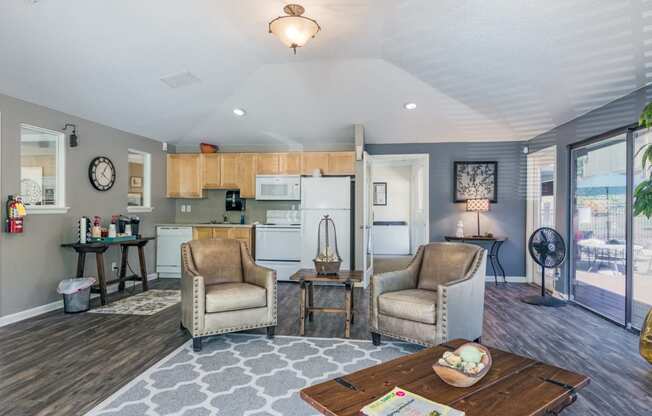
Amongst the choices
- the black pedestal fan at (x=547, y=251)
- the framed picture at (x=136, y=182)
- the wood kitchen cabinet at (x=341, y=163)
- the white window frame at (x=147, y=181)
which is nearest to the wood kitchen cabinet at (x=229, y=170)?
the white window frame at (x=147, y=181)

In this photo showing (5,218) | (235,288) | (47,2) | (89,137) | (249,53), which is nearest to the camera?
(47,2)

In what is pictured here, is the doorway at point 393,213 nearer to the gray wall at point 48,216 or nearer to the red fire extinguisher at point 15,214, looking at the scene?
the gray wall at point 48,216

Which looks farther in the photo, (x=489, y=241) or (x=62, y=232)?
(x=489, y=241)

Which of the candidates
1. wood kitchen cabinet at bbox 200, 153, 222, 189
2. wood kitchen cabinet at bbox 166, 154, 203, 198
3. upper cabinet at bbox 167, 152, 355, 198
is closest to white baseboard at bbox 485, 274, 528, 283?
upper cabinet at bbox 167, 152, 355, 198

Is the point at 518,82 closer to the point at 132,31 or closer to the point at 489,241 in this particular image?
the point at 489,241

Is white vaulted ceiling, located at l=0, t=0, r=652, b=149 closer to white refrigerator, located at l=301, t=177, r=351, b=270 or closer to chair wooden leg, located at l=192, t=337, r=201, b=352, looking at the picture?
white refrigerator, located at l=301, t=177, r=351, b=270

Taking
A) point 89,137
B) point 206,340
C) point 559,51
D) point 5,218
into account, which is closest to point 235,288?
point 206,340

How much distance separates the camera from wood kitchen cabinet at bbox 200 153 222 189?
21.5ft

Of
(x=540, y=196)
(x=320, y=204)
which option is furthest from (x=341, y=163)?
(x=540, y=196)

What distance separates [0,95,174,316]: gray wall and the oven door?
1.95 meters

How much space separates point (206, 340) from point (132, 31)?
2908 mm

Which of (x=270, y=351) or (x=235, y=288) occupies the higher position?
(x=235, y=288)

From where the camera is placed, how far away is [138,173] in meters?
6.07

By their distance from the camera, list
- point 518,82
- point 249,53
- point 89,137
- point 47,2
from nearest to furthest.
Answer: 1. point 47,2
2. point 518,82
3. point 249,53
4. point 89,137
